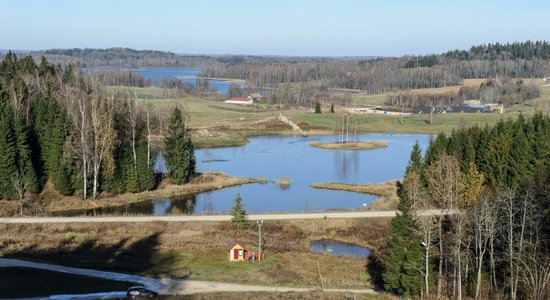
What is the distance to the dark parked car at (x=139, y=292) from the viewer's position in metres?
24.6

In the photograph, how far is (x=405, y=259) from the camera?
2664 cm

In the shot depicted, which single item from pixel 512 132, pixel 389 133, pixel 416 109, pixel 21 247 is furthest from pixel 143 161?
pixel 416 109

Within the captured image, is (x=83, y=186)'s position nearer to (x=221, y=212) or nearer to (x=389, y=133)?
(x=221, y=212)

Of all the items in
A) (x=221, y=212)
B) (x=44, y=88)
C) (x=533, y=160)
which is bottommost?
(x=221, y=212)

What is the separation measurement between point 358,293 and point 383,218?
45.2ft

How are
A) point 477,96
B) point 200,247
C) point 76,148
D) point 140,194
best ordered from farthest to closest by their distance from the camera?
point 477,96
point 140,194
point 76,148
point 200,247

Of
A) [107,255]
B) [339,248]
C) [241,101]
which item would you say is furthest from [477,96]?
[107,255]

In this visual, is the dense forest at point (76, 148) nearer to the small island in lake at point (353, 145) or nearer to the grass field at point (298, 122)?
the small island in lake at point (353, 145)

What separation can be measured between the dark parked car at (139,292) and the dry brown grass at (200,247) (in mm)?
3997

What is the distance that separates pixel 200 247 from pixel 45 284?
383 inches

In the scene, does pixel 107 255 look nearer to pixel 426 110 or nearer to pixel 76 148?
pixel 76 148

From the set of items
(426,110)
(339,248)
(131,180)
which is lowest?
(339,248)

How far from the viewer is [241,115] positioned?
10975 centimetres

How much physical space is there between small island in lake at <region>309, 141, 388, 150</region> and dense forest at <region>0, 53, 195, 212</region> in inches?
1094
